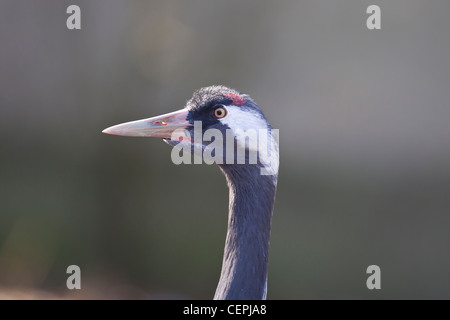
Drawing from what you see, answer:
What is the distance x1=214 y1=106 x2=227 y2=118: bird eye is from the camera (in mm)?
3074

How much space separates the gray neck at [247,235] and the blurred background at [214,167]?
3058 mm

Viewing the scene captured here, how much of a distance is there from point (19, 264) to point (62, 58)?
2253 millimetres

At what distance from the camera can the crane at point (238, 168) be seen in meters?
2.98

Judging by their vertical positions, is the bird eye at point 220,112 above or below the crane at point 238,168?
above

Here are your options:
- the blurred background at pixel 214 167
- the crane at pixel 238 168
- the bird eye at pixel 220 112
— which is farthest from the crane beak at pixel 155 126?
the blurred background at pixel 214 167

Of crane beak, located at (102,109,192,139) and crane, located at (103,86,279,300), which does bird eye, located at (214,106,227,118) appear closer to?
crane, located at (103,86,279,300)

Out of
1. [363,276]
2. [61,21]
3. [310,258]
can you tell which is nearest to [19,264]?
[61,21]

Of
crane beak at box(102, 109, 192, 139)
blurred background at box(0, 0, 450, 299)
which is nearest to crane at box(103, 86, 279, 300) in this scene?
crane beak at box(102, 109, 192, 139)

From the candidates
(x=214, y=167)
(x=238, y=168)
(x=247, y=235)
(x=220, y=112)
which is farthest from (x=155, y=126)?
(x=214, y=167)

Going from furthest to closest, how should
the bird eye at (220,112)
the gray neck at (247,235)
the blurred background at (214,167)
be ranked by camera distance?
the blurred background at (214,167)
the bird eye at (220,112)
the gray neck at (247,235)

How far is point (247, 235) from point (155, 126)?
→ 2.42ft

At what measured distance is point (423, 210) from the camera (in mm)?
6152

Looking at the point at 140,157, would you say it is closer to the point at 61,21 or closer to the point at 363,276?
the point at 61,21

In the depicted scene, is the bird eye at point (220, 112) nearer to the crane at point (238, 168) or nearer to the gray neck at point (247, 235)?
the crane at point (238, 168)
